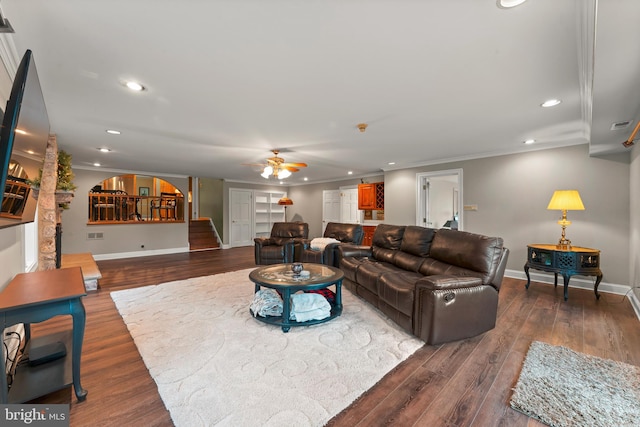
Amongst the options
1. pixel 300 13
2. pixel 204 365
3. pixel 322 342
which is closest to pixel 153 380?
pixel 204 365

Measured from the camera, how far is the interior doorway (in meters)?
5.48

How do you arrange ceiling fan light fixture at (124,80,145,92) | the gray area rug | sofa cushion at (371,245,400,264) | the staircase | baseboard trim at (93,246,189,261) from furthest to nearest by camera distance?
the staircase → baseboard trim at (93,246,189,261) → sofa cushion at (371,245,400,264) → ceiling fan light fixture at (124,80,145,92) → the gray area rug

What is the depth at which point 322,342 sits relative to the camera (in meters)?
2.42

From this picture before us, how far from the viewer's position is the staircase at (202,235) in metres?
8.59

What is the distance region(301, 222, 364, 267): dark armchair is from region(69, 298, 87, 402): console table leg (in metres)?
3.44

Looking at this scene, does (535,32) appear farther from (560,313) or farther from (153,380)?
(153,380)

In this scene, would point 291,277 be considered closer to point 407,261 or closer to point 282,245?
point 407,261

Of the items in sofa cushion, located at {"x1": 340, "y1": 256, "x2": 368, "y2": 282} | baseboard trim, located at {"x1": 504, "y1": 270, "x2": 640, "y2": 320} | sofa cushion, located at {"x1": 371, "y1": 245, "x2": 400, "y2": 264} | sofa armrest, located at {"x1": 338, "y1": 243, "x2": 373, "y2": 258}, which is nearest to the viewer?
baseboard trim, located at {"x1": 504, "y1": 270, "x2": 640, "y2": 320}

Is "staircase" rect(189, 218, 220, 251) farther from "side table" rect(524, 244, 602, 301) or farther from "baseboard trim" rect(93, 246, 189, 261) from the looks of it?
"side table" rect(524, 244, 602, 301)

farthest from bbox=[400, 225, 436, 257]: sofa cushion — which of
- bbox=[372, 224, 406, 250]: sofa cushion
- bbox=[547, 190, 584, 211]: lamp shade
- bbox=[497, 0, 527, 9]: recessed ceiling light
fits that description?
bbox=[497, 0, 527, 9]: recessed ceiling light

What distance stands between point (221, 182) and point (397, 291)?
27.1 ft

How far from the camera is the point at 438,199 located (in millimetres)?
7039

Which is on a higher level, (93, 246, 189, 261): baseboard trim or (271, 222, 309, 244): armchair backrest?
(271, 222, 309, 244): armchair backrest

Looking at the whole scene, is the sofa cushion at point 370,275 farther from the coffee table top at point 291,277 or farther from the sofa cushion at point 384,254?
the coffee table top at point 291,277
